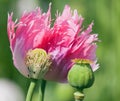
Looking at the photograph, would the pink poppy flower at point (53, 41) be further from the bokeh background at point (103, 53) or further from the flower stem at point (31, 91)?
the bokeh background at point (103, 53)

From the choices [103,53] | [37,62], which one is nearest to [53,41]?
[37,62]

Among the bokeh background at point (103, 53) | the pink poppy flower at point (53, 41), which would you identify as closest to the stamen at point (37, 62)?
the pink poppy flower at point (53, 41)

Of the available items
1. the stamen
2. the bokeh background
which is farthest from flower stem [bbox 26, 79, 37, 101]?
the bokeh background

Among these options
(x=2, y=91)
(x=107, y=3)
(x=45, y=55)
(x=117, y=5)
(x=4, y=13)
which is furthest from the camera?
(x=4, y=13)

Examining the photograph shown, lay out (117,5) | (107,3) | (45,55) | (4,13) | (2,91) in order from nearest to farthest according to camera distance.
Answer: (45,55), (117,5), (107,3), (2,91), (4,13)

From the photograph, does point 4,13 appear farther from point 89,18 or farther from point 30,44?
point 30,44

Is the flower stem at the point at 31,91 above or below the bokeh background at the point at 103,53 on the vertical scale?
below

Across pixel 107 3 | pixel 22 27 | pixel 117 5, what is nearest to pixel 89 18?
pixel 107 3
